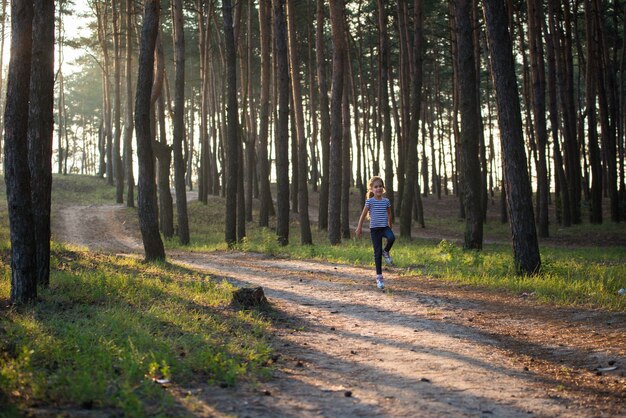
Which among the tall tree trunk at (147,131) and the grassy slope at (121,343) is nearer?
the grassy slope at (121,343)

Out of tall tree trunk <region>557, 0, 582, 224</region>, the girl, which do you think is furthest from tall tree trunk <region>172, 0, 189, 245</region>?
tall tree trunk <region>557, 0, 582, 224</region>

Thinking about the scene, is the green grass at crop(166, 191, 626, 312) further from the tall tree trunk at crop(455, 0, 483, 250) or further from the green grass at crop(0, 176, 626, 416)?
the tall tree trunk at crop(455, 0, 483, 250)

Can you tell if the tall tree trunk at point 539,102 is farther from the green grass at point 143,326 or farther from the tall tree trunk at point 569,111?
the green grass at point 143,326

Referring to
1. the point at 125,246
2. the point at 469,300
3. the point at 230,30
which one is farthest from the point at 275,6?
the point at 469,300

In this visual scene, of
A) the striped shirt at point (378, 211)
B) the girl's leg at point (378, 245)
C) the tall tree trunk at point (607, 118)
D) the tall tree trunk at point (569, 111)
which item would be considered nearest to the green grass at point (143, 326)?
the girl's leg at point (378, 245)

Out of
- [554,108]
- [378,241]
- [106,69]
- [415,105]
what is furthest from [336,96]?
[106,69]

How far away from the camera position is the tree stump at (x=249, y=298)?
→ 28.6 ft

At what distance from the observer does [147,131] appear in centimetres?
1462

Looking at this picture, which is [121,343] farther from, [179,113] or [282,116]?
[179,113]

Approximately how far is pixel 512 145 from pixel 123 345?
839 cm

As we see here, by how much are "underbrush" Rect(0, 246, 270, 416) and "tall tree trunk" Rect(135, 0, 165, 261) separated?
4.60 metres

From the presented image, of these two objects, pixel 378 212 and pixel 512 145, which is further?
pixel 512 145

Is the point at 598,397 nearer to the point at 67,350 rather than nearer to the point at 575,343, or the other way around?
the point at 575,343

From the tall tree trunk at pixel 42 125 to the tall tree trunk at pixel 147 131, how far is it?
13.0ft
